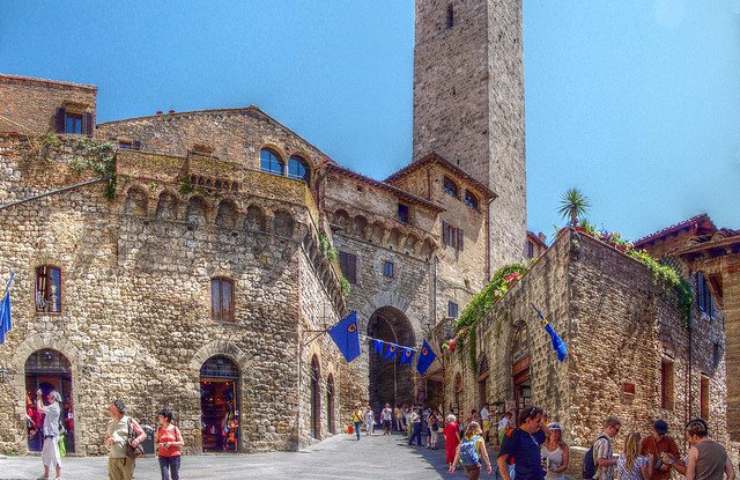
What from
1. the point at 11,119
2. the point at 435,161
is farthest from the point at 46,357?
the point at 435,161

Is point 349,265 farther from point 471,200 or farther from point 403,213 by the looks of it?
point 471,200

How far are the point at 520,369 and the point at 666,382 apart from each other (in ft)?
12.5

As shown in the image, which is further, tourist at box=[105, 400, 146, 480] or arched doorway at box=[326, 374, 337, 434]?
arched doorway at box=[326, 374, 337, 434]

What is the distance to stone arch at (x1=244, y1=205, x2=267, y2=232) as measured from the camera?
29.0 m

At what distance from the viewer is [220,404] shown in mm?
27500

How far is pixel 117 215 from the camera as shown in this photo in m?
27.5

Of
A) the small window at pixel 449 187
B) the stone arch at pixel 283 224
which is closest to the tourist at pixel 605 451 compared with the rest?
the stone arch at pixel 283 224

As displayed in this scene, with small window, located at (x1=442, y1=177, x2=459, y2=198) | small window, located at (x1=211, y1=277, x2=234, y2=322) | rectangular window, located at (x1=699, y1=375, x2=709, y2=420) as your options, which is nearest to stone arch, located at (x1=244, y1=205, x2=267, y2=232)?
small window, located at (x1=211, y1=277, x2=234, y2=322)

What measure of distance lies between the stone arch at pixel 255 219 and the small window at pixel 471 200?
79.2 feet

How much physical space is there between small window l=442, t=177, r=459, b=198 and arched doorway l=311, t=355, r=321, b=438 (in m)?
20.2

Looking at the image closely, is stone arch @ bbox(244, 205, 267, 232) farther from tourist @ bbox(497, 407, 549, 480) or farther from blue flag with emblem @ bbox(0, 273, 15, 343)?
tourist @ bbox(497, 407, 549, 480)

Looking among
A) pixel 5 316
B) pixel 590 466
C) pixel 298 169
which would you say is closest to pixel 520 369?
pixel 5 316

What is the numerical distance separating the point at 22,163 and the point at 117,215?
2928 millimetres

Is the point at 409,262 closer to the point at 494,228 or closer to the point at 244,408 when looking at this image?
the point at 494,228
